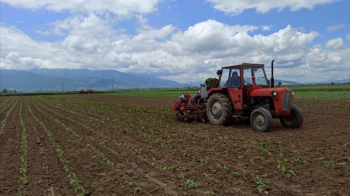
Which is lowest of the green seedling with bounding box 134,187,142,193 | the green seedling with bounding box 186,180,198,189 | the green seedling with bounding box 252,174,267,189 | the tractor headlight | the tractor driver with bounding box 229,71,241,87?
the green seedling with bounding box 134,187,142,193

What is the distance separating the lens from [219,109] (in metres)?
11.1

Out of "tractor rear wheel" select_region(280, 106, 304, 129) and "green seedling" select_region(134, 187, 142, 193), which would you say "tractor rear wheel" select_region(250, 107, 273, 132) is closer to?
"tractor rear wheel" select_region(280, 106, 304, 129)

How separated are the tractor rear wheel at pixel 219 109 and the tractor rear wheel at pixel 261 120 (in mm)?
1091

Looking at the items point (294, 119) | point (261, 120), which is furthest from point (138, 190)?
point (294, 119)

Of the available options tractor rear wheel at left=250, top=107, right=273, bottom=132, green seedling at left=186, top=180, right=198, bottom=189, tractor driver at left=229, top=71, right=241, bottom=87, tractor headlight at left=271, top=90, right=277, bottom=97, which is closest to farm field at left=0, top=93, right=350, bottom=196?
green seedling at left=186, top=180, right=198, bottom=189

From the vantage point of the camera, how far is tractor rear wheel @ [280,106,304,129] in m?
10.1

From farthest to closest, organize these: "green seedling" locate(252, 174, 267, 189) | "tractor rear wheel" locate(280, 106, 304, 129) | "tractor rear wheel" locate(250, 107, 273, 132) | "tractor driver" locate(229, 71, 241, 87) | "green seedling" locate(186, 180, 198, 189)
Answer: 1. "tractor driver" locate(229, 71, 241, 87)
2. "tractor rear wheel" locate(280, 106, 304, 129)
3. "tractor rear wheel" locate(250, 107, 273, 132)
4. "green seedling" locate(186, 180, 198, 189)
5. "green seedling" locate(252, 174, 267, 189)

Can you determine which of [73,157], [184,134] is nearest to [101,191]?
[73,157]

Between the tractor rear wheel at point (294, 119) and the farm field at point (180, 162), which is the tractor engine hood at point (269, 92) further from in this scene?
the farm field at point (180, 162)

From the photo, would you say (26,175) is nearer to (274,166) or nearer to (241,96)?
(274,166)

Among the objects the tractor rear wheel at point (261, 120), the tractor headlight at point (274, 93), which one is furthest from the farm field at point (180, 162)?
the tractor headlight at point (274, 93)

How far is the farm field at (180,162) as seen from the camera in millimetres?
4953

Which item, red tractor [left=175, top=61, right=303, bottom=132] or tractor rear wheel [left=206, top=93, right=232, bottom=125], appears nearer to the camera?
red tractor [left=175, top=61, right=303, bottom=132]

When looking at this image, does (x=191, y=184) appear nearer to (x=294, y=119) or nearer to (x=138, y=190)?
(x=138, y=190)
